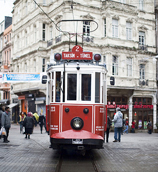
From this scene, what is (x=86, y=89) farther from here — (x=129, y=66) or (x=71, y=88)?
(x=129, y=66)

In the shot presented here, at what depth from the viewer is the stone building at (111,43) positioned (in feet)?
101

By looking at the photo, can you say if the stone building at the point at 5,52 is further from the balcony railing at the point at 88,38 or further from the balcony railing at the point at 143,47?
the balcony railing at the point at 143,47

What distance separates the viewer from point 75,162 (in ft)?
32.1

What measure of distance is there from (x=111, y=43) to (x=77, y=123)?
22382mm

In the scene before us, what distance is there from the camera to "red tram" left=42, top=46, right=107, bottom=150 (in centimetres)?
992

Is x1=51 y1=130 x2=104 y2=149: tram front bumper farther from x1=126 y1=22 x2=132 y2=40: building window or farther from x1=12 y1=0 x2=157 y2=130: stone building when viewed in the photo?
x1=126 y1=22 x2=132 y2=40: building window

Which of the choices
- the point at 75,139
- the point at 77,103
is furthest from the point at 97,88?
the point at 75,139

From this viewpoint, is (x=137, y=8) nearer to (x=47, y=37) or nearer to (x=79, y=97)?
(x=47, y=37)

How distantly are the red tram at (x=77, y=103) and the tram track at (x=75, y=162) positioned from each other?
1.61 feet

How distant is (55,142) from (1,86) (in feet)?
114

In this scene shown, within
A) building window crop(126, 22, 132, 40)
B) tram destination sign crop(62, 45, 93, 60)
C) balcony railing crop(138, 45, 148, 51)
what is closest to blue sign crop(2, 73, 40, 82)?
building window crop(126, 22, 132, 40)

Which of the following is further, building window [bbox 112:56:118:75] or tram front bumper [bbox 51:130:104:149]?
building window [bbox 112:56:118:75]

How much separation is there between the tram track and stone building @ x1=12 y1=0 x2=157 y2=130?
18827mm

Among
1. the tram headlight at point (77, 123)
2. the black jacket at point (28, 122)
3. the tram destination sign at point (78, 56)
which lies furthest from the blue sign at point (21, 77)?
the tram headlight at point (77, 123)
